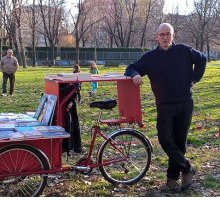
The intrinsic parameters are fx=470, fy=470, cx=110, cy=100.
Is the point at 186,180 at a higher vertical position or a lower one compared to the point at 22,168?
lower

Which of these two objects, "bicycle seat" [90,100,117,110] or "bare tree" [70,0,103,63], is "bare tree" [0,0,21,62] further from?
"bicycle seat" [90,100,117,110]

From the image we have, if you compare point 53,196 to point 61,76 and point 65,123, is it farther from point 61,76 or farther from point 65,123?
point 61,76

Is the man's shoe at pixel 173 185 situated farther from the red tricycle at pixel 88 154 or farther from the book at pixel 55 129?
the book at pixel 55 129

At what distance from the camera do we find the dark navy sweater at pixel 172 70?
5.83m

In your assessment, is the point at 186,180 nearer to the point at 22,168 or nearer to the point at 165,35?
the point at 165,35

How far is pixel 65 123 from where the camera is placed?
19.9ft

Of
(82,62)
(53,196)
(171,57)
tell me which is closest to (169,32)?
(171,57)

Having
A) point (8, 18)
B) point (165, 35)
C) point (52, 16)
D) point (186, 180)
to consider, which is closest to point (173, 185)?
point (186, 180)

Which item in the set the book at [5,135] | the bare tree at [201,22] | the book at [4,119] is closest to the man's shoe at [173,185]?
the book at [5,135]

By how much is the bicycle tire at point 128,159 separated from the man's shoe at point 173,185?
0.40m

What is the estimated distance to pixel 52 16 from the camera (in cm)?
7006

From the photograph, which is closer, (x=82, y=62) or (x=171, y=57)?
(x=171, y=57)

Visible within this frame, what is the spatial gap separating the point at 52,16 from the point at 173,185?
66129 millimetres

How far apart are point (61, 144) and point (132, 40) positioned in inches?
3033
